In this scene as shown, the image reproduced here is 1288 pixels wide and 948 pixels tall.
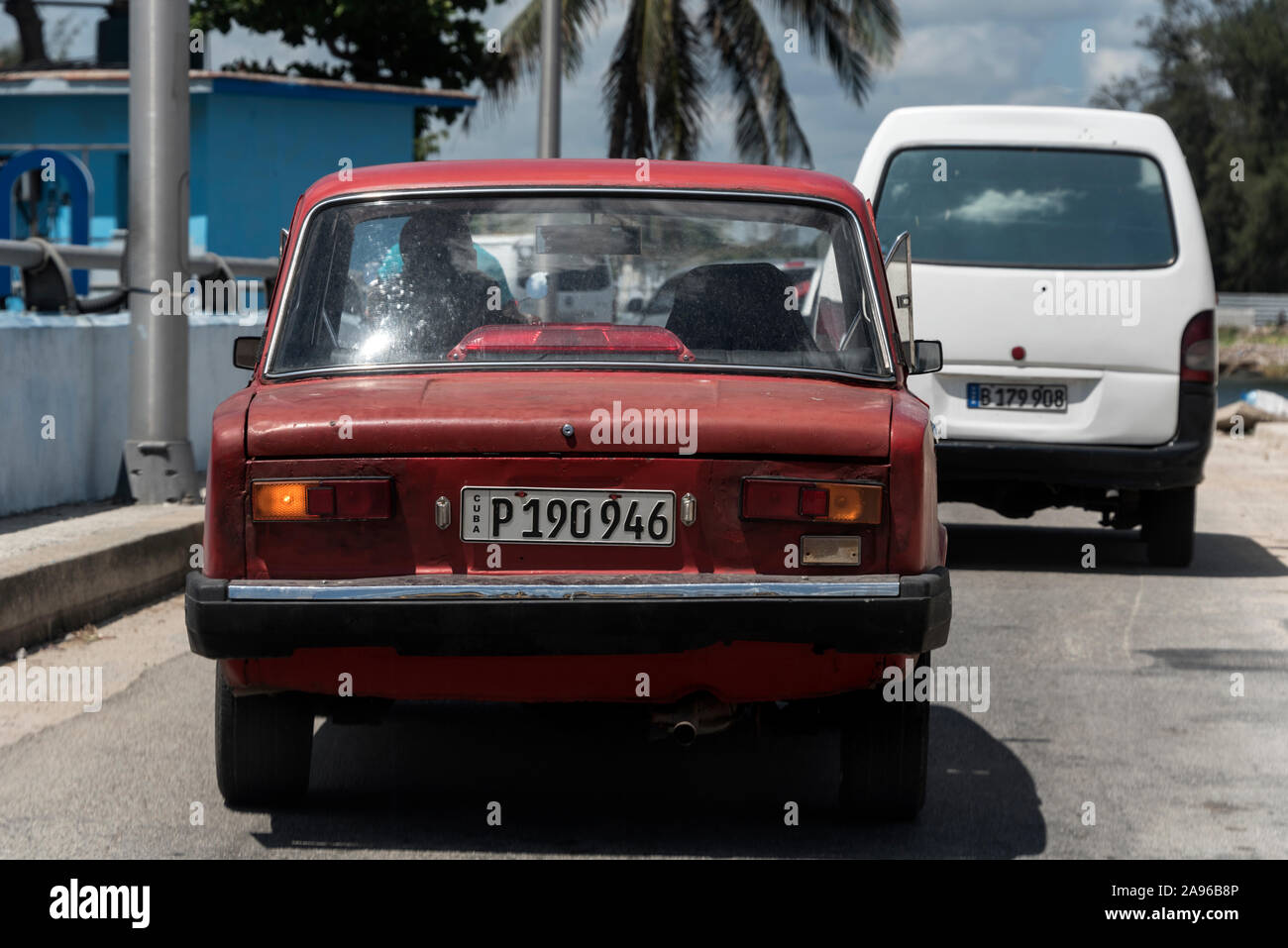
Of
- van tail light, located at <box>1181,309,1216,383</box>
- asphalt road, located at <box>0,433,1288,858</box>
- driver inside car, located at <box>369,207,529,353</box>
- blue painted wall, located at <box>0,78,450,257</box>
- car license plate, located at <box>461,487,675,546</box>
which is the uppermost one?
blue painted wall, located at <box>0,78,450,257</box>

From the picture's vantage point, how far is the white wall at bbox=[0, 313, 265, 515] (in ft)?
29.6

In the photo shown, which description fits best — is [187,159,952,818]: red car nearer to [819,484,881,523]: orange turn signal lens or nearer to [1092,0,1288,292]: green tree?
[819,484,881,523]: orange turn signal lens

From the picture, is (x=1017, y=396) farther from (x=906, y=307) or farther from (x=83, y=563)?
(x=83, y=563)

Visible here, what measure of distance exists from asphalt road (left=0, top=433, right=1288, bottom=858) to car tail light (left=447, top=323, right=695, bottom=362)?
96cm

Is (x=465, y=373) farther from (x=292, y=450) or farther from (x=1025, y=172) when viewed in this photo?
(x=1025, y=172)

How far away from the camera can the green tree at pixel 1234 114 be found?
69.1 meters

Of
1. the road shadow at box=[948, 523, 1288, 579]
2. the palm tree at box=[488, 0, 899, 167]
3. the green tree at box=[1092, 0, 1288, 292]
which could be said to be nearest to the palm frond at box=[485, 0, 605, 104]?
the palm tree at box=[488, 0, 899, 167]

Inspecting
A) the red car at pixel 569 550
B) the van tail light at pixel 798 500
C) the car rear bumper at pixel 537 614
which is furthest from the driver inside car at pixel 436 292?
the van tail light at pixel 798 500

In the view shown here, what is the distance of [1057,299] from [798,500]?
558 cm

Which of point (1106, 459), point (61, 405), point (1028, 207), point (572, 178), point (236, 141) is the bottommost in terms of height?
point (1106, 459)

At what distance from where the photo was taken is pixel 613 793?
17.0ft

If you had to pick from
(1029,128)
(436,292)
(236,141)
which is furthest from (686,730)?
(236,141)

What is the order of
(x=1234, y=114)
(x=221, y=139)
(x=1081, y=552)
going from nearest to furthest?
1. (x=1081, y=552)
2. (x=221, y=139)
3. (x=1234, y=114)

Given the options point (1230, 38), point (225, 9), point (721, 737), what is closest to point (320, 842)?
point (721, 737)
